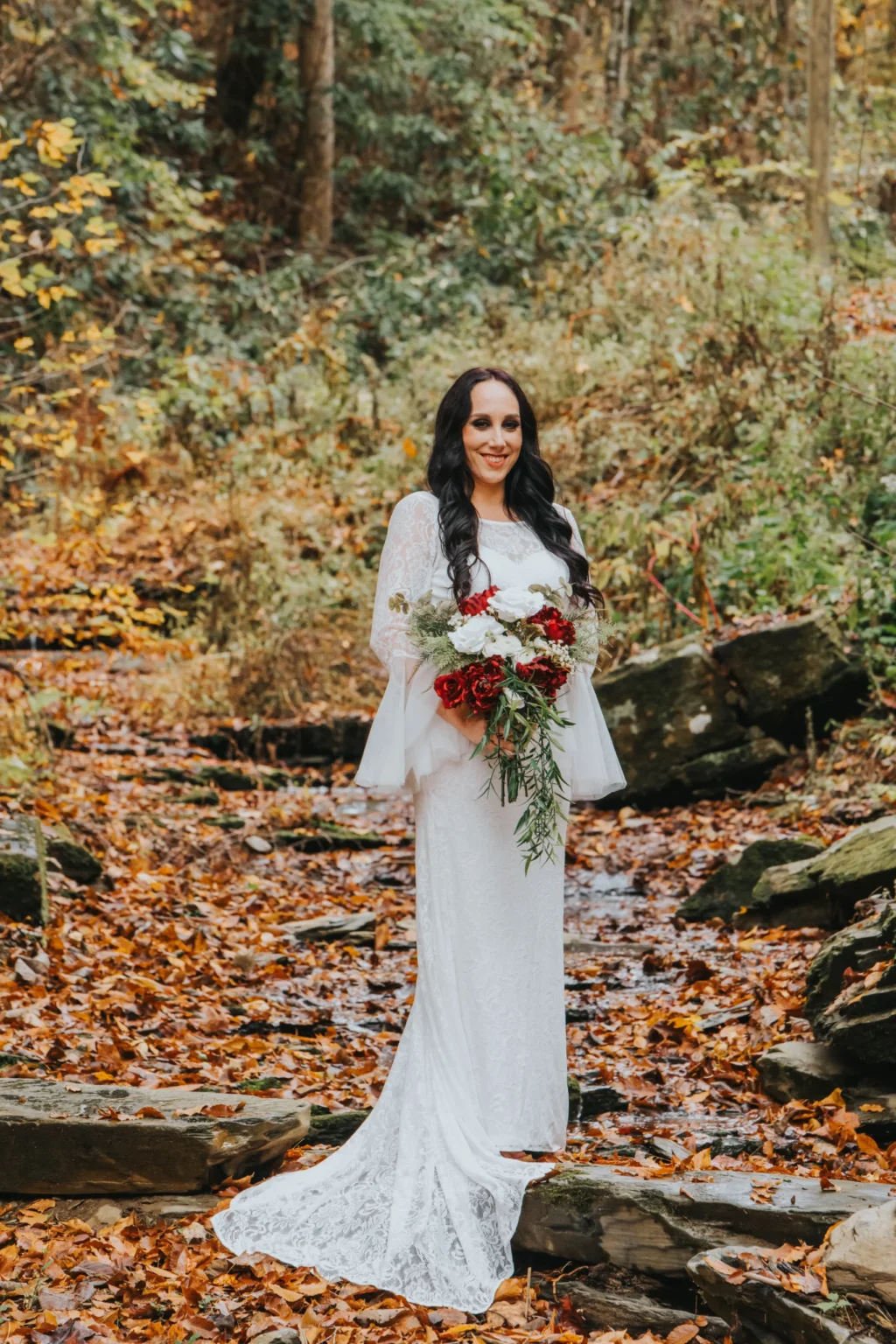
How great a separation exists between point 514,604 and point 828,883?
2.97 m

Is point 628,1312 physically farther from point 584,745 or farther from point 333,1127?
point 584,745

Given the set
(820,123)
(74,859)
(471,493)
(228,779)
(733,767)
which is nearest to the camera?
(471,493)

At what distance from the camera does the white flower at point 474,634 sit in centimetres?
408

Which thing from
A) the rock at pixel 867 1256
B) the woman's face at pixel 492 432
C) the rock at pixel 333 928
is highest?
the woman's face at pixel 492 432

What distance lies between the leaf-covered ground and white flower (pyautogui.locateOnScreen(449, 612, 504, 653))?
5.30ft

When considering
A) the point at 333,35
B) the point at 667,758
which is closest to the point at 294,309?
the point at 333,35

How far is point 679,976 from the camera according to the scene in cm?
657

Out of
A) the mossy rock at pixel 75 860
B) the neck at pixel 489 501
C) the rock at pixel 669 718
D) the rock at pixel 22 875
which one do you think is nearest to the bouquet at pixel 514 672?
the neck at pixel 489 501

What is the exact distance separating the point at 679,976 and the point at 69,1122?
332 centimetres

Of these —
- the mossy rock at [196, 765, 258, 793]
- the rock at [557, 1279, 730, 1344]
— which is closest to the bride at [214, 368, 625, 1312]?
the rock at [557, 1279, 730, 1344]

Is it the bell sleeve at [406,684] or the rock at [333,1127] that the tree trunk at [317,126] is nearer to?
the bell sleeve at [406,684]

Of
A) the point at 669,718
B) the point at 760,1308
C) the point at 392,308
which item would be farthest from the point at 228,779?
the point at 392,308

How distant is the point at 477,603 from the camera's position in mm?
4172

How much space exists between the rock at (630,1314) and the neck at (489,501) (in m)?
2.34
